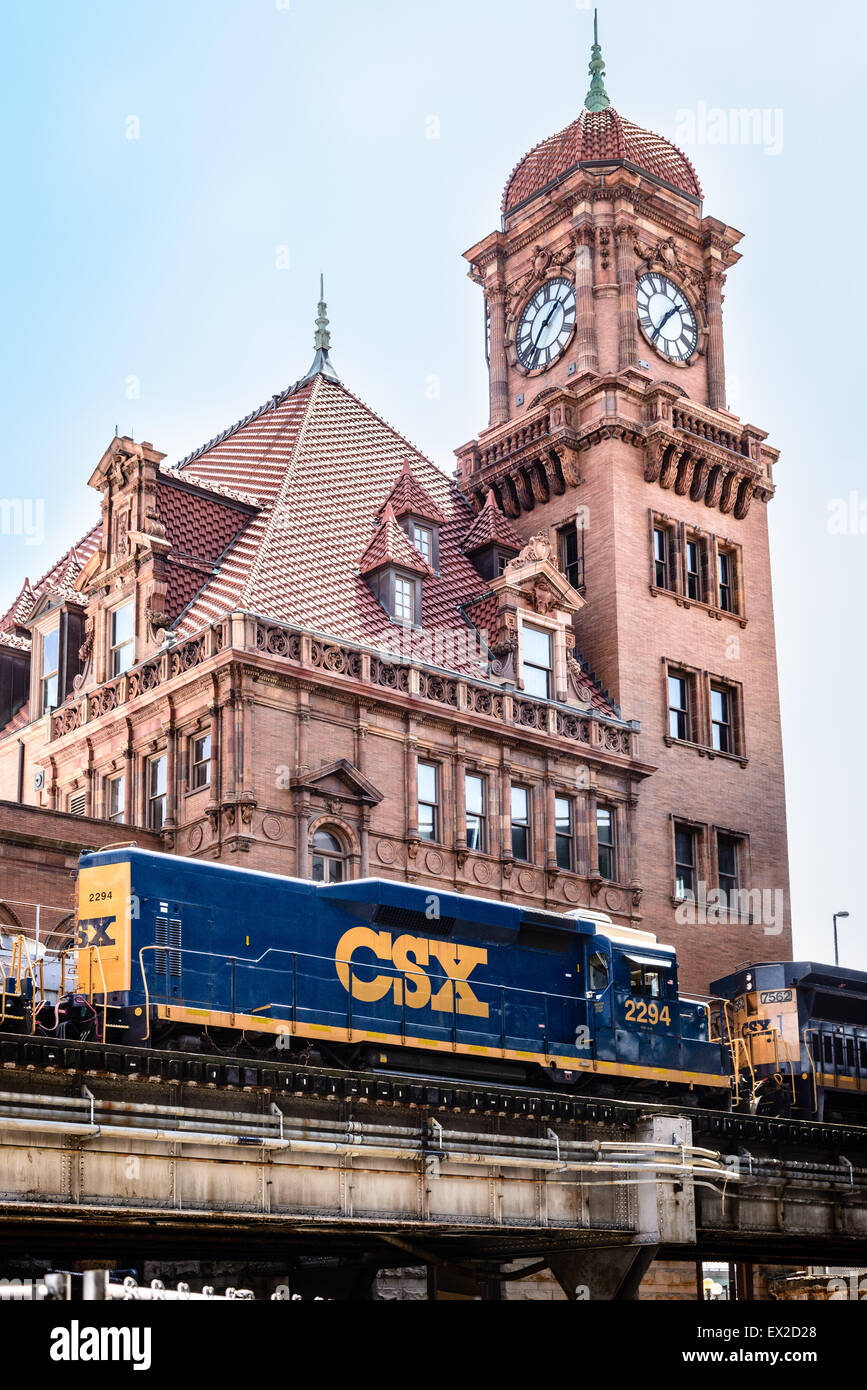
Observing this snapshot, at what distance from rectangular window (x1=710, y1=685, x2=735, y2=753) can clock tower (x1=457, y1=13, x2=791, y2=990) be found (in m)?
0.07

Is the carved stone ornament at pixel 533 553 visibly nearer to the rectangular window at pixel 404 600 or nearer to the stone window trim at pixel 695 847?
the rectangular window at pixel 404 600

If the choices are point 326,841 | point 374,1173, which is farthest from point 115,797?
point 374,1173

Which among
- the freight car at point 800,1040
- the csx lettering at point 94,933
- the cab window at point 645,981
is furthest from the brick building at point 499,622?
the csx lettering at point 94,933

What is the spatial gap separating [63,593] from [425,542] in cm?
1104

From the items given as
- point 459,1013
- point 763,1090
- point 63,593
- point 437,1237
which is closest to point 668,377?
point 63,593

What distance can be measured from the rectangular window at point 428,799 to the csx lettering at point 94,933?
16515mm

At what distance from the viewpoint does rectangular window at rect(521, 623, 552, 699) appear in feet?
171

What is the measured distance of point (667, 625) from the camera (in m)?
56.4

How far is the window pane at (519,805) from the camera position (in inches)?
1957

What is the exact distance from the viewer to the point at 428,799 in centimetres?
4775

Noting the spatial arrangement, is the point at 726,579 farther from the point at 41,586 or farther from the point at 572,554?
the point at 41,586

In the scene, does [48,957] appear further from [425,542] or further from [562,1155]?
[425,542]

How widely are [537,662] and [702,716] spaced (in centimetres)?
684

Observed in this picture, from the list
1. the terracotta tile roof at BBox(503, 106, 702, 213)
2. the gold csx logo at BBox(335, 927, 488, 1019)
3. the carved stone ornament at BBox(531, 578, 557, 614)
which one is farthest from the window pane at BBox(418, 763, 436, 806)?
the terracotta tile roof at BBox(503, 106, 702, 213)
